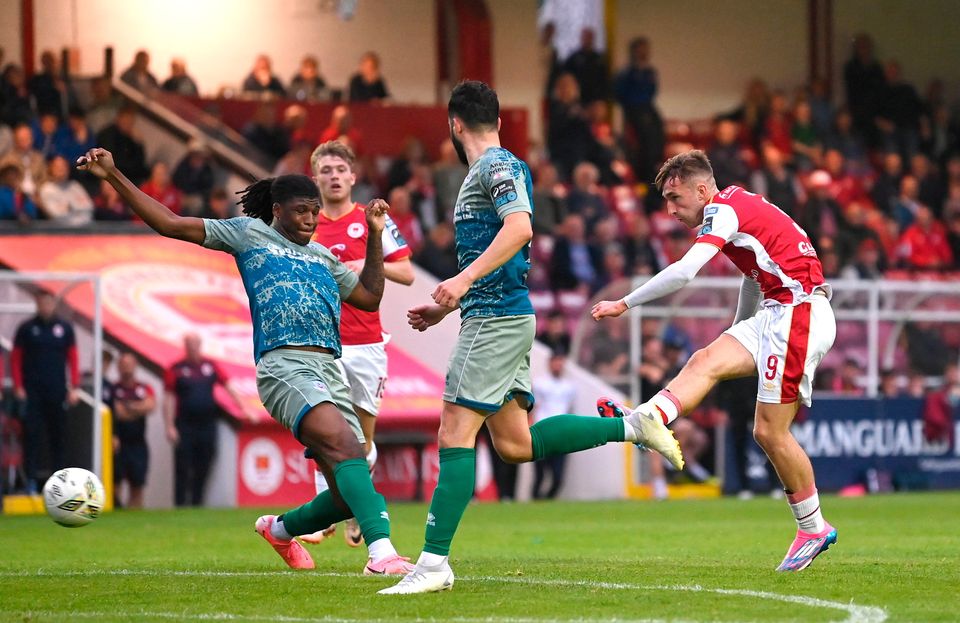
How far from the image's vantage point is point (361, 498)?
8117 mm

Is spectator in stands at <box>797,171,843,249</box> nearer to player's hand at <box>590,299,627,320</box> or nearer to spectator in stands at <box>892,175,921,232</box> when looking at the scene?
spectator in stands at <box>892,175,921,232</box>

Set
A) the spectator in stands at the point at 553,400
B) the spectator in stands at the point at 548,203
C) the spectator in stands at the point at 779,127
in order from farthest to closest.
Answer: the spectator in stands at the point at 779,127, the spectator in stands at the point at 548,203, the spectator in stands at the point at 553,400

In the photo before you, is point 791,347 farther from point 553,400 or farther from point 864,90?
point 864,90

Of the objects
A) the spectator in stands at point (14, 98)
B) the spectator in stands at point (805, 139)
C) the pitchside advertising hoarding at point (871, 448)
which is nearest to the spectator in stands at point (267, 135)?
the spectator in stands at point (14, 98)

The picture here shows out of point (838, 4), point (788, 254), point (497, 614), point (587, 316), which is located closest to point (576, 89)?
point (587, 316)

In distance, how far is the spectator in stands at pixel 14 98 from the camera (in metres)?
21.1

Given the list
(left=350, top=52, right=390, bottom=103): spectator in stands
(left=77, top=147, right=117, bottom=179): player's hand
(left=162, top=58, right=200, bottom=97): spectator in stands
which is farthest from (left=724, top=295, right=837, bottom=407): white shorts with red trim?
(left=350, top=52, right=390, bottom=103): spectator in stands

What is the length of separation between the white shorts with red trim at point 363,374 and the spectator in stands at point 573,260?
10.7 m

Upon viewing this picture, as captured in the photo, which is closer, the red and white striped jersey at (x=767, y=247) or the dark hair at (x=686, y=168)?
the red and white striped jersey at (x=767, y=247)

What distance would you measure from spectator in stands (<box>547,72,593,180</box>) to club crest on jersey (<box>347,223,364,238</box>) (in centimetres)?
1404

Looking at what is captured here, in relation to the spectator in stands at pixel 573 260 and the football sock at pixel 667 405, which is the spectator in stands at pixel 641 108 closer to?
the spectator in stands at pixel 573 260

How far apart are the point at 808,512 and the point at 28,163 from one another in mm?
13615

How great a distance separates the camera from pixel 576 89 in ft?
82.7

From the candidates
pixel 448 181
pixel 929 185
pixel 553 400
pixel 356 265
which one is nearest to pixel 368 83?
pixel 448 181
